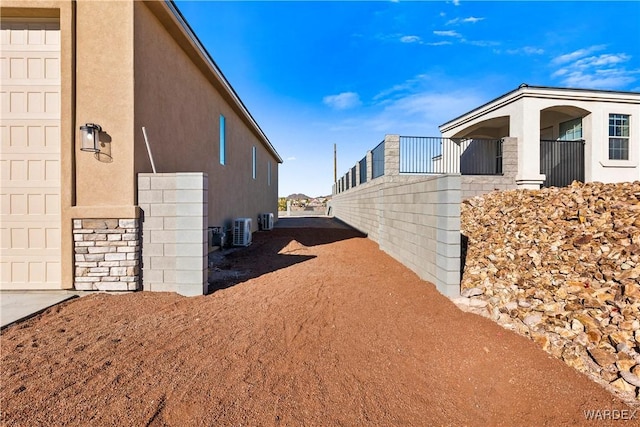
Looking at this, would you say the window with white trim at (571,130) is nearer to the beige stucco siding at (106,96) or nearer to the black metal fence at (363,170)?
the black metal fence at (363,170)

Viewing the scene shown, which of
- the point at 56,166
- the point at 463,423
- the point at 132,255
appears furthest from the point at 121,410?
the point at 56,166

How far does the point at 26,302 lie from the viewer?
3.73 m

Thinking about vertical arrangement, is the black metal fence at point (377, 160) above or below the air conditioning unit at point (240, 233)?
above

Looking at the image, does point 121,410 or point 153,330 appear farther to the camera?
point 153,330

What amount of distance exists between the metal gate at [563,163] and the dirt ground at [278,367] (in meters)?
9.18

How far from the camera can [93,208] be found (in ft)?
13.7

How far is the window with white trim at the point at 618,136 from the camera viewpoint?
991 centimetres

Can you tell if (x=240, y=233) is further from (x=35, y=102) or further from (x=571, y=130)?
(x=571, y=130)

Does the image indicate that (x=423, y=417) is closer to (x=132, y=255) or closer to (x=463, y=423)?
(x=463, y=423)

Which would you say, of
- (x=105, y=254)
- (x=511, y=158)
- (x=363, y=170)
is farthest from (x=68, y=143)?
(x=511, y=158)

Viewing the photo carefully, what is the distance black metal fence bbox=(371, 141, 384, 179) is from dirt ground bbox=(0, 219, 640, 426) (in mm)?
6615

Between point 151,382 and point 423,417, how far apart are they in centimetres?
209

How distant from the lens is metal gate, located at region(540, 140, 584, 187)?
996 cm

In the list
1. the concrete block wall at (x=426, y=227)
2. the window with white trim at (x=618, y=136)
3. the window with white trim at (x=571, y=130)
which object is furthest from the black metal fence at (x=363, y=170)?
the window with white trim at (x=618, y=136)
